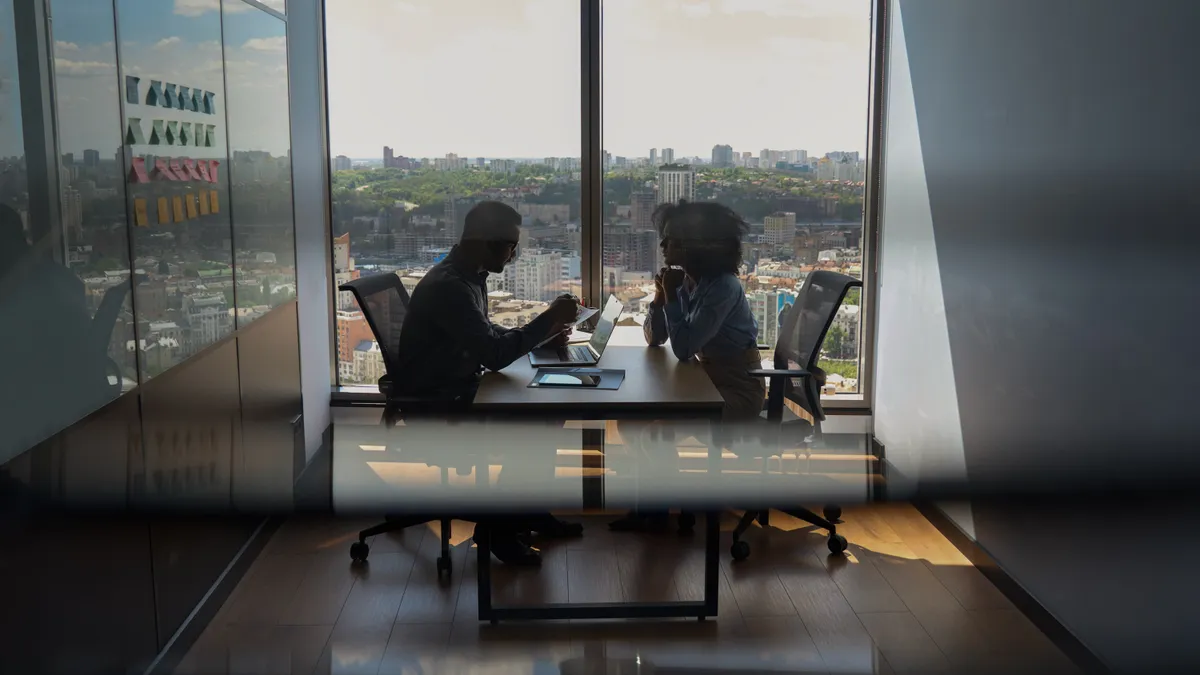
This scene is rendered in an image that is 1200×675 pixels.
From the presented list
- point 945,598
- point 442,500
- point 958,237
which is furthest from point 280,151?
point 945,598

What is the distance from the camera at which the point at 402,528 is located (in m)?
2.09

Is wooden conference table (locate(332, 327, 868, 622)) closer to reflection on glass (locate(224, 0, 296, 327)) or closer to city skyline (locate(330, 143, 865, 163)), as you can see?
reflection on glass (locate(224, 0, 296, 327))

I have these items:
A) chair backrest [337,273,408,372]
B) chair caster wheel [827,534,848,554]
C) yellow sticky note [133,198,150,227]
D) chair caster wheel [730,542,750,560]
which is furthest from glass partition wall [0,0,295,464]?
chair caster wheel [827,534,848,554]

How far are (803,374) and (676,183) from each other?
33.1 inches

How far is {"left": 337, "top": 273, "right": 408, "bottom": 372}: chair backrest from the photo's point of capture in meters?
2.08

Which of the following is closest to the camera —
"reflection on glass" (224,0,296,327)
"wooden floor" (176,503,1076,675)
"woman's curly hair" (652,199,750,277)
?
"wooden floor" (176,503,1076,675)

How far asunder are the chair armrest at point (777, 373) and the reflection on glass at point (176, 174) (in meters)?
1.17

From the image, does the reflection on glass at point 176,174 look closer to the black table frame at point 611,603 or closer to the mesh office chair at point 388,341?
the mesh office chair at point 388,341

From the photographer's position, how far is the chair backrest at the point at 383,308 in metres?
2.08

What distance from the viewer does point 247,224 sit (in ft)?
6.40

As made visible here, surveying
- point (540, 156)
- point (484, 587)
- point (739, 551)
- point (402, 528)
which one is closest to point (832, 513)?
point (739, 551)

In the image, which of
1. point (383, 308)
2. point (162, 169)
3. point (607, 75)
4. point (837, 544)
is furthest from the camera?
point (607, 75)

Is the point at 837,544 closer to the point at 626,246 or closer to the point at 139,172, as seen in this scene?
the point at 626,246

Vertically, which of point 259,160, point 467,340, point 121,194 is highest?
point 259,160
